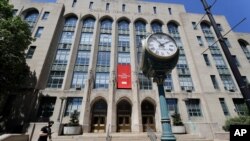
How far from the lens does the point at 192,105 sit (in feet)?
77.1

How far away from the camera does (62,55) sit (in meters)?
25.2

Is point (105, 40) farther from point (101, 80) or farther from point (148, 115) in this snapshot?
point (148, 115)

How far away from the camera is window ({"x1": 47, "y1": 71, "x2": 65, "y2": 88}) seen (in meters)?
22.5

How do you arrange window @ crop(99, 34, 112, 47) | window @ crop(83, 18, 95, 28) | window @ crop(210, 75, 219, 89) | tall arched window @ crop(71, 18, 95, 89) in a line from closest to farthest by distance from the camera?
tall arched window @ crop(71, 18, 95, 89)
window @ crop(210, 75, 219, 89)
window @ crop(99, 34, 112, 47)
window @ crop(83, 18, 95, 28)

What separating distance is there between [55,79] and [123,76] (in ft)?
32.7

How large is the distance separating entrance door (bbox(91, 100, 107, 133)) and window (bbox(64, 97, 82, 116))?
2084 millimetres

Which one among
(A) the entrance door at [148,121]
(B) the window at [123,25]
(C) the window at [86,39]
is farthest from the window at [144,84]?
(B) the window at [123,25]

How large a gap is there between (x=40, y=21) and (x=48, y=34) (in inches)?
151

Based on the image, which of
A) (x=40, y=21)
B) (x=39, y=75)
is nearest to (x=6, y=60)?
(x=39, y=75)

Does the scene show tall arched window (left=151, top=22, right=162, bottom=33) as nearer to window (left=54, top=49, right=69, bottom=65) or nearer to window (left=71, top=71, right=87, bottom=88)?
window (left=71, top=71, right=87, bottom=88)

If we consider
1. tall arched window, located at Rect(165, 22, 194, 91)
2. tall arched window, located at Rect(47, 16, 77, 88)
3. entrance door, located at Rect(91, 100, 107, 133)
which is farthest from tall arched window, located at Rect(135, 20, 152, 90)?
tall arched window, located at Rect(47, 16, 77, 88)

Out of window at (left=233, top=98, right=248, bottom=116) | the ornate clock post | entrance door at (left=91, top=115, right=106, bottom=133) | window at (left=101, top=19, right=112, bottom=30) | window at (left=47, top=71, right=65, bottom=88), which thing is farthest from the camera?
window at (left=101, top=19, right=112, bottom=30)

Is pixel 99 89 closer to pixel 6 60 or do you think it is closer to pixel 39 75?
pixel 39 75

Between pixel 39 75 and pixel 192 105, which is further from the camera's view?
pixel 192 105
